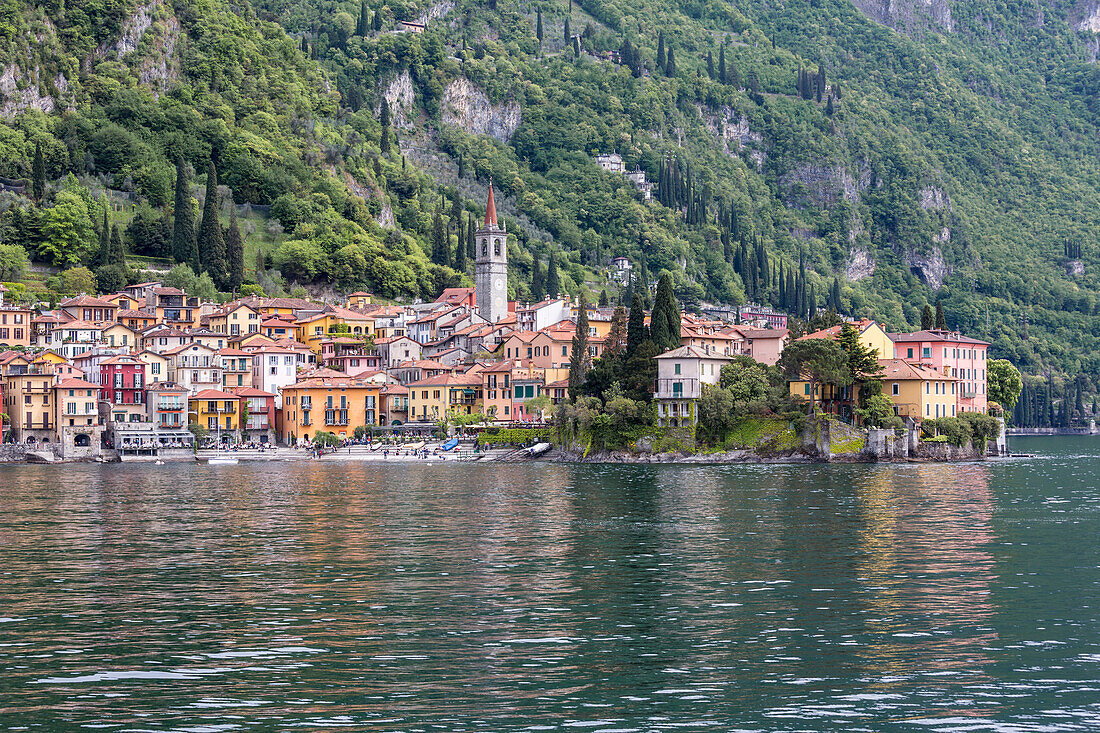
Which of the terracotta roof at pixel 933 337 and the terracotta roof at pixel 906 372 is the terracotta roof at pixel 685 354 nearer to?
the terracotta roof at pixel 906 372

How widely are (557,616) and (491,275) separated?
460 feet

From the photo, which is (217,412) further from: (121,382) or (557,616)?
(557,616)

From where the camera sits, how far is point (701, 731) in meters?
21.9

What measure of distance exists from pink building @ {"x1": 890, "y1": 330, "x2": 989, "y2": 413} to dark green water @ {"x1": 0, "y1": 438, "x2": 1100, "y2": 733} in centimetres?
4823

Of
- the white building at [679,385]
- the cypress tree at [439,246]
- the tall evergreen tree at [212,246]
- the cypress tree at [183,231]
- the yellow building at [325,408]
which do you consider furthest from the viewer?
the cypress tree at [439,246]

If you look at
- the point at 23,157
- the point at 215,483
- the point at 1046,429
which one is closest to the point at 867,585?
the point at 215,483

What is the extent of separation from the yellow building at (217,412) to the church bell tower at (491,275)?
49.8 meters

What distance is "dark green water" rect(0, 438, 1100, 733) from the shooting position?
914 inches

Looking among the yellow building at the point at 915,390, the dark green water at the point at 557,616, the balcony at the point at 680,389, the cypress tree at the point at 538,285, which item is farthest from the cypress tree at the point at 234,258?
the dark green water at the point at 557,616

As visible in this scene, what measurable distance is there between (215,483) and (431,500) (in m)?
20.6

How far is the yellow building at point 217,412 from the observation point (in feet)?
397

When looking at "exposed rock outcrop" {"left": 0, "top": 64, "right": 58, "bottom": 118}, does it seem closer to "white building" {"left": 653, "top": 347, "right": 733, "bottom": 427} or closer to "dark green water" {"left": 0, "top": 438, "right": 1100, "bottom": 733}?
→ "white building" {"left": 653, "top": 347, "right": 733, "bottom": 427}

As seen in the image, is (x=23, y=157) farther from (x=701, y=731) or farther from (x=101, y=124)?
(x=701, y=731)

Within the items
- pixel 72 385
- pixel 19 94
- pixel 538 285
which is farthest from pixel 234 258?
pixel 72 385
